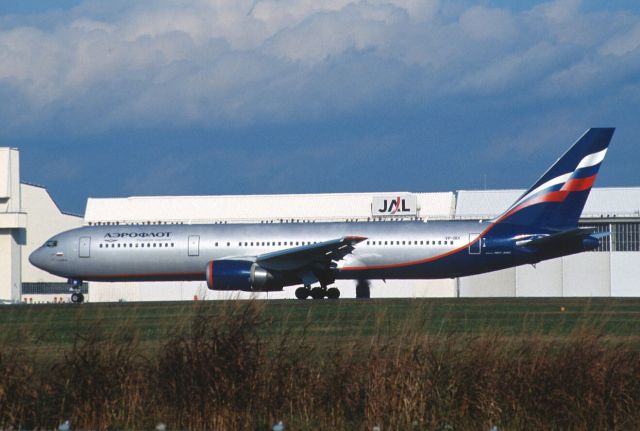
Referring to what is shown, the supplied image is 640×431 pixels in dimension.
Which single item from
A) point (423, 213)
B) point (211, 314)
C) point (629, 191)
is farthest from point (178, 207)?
point (211, 314)

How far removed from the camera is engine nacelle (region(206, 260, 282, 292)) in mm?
39812

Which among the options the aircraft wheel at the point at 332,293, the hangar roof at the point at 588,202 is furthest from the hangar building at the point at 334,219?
the aircraft wheel at the point at 332,293

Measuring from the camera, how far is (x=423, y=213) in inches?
2414

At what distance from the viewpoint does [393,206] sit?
6012 cm

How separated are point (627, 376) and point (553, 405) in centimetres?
112

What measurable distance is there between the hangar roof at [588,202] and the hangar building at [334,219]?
0.06 m

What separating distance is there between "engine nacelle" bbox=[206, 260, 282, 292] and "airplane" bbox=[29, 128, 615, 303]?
40 millimetres

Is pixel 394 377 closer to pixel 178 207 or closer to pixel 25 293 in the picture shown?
pixel 178 207

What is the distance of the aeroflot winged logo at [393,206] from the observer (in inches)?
2366

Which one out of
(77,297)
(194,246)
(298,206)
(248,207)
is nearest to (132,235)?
(194,246)

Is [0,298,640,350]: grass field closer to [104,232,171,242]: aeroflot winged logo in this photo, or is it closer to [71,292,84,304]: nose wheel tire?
[71,292,84,304]: nose wheel tire

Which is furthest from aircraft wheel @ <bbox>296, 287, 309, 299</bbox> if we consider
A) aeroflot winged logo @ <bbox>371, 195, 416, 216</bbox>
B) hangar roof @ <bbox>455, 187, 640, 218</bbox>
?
hangar roof @ <bbox>455, 187, 640, 218</bbox>

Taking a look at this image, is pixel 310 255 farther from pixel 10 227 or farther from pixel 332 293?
pixel 10 227

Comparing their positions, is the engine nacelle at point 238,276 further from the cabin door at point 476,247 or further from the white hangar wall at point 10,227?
the white hangar wall at point 10,227
